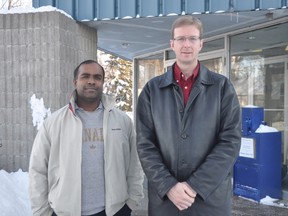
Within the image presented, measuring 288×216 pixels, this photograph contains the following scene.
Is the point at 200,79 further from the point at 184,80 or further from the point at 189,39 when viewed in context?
the point at 189,39

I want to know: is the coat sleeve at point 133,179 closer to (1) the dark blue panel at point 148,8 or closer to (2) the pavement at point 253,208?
(2) the pavement at point 253,208

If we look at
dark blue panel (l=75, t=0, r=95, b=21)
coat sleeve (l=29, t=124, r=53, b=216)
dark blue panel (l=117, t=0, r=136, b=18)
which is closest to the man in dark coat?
coat sleeve (l=29, t=124, r=53, b=216)

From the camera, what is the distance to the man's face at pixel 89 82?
7.98 feet

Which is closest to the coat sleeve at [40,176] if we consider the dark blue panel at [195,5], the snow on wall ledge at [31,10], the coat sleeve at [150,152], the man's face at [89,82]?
the man's face at [89,82]

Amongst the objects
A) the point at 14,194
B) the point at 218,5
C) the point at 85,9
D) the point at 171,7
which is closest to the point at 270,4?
the point at 218,5

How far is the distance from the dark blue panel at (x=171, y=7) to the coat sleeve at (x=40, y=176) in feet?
11.1

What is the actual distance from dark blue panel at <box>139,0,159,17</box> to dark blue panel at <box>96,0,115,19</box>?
1.39 ft

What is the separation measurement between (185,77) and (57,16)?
3319 millimetres

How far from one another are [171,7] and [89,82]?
10.4 feet

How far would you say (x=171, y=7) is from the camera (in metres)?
5.23

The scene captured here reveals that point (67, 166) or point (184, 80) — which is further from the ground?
point (184, 80)

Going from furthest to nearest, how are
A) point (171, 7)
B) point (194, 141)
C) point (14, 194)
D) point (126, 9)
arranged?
point (126, 9) → point (171, 7) → point (14, 194) → point (194, 141)

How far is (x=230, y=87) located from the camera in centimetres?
216

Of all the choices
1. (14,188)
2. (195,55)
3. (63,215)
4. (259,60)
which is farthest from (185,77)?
(259,60)
